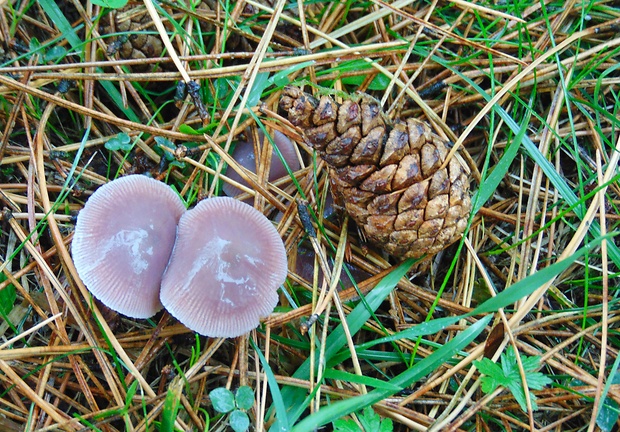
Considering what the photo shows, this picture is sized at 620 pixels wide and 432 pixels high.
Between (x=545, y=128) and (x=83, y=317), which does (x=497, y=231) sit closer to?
(x=545, y=128)

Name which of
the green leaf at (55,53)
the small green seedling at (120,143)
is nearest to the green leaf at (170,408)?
the small green seedling at (120,143)

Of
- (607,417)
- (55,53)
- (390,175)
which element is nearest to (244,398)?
(390,175)

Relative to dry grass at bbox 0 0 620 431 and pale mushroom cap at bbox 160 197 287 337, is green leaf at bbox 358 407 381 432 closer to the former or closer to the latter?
dry grass at bbox 0 0 620 431

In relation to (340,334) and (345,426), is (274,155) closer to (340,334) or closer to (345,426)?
(340,334)

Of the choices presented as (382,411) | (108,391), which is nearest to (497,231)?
(382,411)

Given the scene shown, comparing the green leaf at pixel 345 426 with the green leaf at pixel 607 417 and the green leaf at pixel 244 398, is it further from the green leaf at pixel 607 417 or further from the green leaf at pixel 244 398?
the green leaf at pixel 607 417
